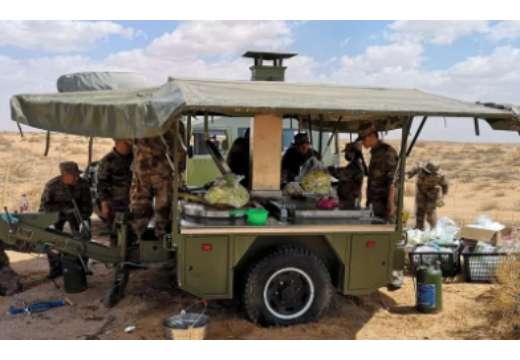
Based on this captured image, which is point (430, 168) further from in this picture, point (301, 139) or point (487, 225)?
point (301, 139)

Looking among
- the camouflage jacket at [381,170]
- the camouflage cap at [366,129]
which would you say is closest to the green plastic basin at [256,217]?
the camouflage jacket at [381,170]

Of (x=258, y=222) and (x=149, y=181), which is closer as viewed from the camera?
(x=258, y=222)

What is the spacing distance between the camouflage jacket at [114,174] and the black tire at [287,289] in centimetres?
329

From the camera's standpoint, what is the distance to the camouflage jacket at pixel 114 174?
8.14m

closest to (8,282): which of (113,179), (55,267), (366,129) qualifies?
(55,267)

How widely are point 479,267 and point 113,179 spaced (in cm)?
548

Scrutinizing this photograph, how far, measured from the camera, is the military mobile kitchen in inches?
218

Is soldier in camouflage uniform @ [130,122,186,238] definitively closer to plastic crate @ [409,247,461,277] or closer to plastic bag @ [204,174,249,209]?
plastic bag @ [204,174,249,209]

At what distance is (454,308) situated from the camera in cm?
677

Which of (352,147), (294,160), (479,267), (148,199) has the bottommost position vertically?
(479,267)

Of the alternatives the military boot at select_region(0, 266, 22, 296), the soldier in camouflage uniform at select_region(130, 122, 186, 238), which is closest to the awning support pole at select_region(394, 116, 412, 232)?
the soldier in camouflage uniform at select_region(130, 122, 186, 238)

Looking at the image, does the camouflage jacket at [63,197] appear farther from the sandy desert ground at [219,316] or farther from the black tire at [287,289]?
the black tire at [287,289]

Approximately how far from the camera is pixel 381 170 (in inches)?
286

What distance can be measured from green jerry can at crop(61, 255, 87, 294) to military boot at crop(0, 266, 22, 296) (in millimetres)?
602
